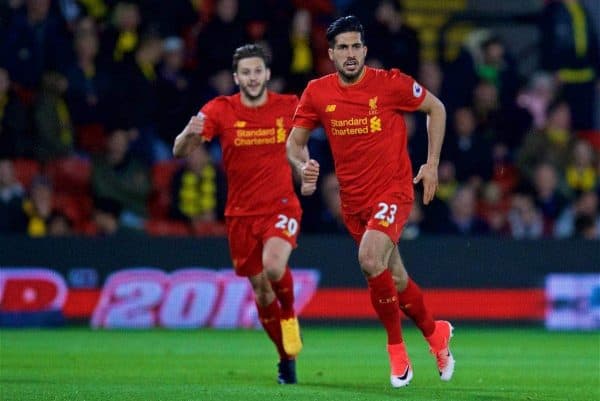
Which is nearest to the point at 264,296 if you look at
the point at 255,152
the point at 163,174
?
the point at 255,152

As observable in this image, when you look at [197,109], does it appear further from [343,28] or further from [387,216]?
[387,216]

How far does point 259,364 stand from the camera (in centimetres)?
1217

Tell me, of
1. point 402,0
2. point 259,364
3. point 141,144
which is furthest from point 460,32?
point 259,364

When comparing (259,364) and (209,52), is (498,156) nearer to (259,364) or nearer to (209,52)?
(209,52)

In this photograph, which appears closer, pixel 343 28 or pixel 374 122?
pixel 343 28

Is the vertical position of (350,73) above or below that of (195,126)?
above

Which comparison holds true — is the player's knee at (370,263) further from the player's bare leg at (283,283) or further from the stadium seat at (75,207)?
the stadium seat at (75,207)

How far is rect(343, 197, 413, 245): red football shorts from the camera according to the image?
9516 millimetres

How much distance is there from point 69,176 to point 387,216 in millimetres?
7899

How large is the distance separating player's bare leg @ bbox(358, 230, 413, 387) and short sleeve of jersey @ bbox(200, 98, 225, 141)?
1.78 m

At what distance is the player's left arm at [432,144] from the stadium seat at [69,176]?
7.65 metres

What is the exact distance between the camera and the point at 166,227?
16797 millimetres

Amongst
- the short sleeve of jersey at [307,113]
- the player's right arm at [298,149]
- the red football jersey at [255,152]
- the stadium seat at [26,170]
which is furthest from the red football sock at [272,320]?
the stadium seat at [26,170]

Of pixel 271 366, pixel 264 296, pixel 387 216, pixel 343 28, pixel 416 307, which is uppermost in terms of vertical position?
pixel 343 28
